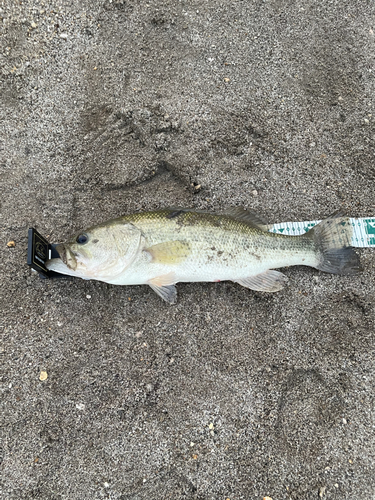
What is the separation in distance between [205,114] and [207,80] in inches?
15.9

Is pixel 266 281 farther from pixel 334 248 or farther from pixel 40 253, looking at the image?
pixel 40 253

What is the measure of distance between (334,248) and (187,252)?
4.66 feet

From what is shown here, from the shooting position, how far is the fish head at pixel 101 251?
2.63 metres

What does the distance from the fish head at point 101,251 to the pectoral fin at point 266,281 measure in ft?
3.41

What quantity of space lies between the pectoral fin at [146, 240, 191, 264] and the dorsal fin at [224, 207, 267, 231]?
58 centimetres

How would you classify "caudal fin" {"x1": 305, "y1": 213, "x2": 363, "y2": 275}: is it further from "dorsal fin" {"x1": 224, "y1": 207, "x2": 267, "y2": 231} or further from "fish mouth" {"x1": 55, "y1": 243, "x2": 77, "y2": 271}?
A: "fish mouth" {"x1": 55, "y1": 243, "x2": 77, "y2": 271}

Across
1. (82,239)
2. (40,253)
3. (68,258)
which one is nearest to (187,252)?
(82,239)

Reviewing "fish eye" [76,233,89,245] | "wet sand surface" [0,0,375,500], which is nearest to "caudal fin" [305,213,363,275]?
"wet sand surface" [0,0,375,500]

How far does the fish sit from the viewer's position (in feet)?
8.79

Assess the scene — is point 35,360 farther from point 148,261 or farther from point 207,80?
point 207,80

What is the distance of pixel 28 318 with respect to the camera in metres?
2.96

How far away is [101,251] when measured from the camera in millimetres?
2672

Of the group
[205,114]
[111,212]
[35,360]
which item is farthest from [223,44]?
[35,360]

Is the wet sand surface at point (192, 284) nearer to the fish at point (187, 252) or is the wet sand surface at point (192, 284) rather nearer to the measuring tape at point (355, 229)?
the measuring tape at point (355, 229)
